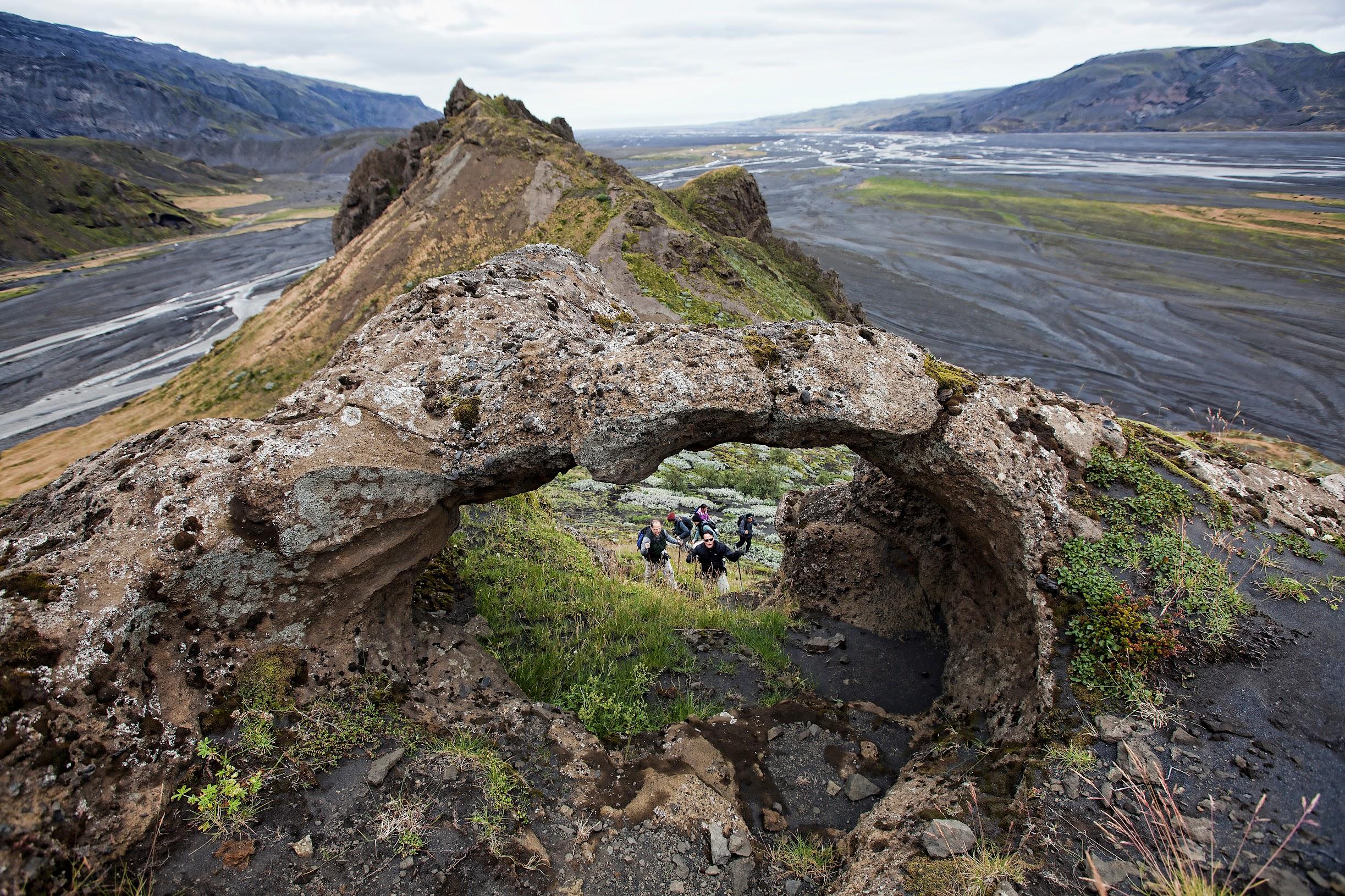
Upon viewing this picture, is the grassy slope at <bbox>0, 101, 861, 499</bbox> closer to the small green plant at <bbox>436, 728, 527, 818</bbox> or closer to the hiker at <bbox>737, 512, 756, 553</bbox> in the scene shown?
the hiker at <bbox>737, 512, 756, 553</bbox>

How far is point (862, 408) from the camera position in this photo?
6.52 m

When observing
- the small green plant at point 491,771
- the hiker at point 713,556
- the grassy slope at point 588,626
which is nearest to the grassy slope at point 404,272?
the hiker at point 713,556

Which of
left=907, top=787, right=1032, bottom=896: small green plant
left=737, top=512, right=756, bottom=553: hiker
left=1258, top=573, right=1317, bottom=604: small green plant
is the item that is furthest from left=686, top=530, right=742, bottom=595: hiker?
left=1258, top=573, right=1317, bottom=604: small green plant

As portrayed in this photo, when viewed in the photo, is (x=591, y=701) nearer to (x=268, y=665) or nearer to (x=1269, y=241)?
(x=268, y=665)

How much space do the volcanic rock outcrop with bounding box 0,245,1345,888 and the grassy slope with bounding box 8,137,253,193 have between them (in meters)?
144

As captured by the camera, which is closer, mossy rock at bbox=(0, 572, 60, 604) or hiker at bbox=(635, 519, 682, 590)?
mossy rock at bbox=(0, 572, 60, 604)

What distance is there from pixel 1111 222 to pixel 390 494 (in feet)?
273

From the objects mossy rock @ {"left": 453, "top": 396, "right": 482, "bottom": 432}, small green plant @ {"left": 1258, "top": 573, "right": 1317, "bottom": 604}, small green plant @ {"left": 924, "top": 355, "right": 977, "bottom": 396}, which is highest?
small green plant @ {"left": 924, "top": 355, "right": 977, "bottom": 396}

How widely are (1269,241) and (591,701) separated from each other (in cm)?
7484

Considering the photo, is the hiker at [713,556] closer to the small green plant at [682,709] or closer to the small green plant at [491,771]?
the small green plant at [682,709]

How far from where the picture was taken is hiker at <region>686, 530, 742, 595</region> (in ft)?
39.0

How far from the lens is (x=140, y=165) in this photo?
12850 cm

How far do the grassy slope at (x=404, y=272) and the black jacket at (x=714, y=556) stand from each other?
46.1 feet

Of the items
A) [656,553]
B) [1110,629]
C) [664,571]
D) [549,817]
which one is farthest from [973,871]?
[656,553]
